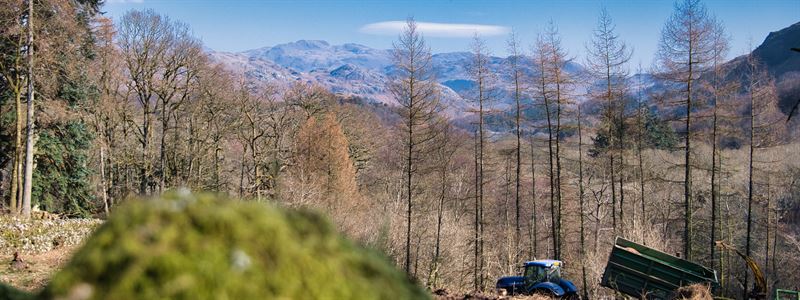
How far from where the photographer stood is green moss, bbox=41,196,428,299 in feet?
3.61

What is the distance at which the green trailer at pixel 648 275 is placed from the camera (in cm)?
1223

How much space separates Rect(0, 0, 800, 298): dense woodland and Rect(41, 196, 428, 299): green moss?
17.6 metres

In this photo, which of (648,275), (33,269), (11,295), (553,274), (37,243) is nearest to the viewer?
(11,295)

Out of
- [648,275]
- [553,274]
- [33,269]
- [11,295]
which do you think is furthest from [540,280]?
[11,295]

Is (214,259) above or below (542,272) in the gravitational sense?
above

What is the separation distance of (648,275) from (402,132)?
52.9ft

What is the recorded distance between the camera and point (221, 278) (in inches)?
43.9

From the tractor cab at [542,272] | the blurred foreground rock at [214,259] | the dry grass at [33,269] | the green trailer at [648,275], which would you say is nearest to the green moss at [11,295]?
the blurred foreground rock at [214,259]

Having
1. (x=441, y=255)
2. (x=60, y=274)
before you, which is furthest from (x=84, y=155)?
(x=60, y=274)

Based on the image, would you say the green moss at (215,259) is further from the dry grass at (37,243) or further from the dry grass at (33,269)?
the dry grass at (37,243)

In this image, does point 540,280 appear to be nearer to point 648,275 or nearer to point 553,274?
point 553,274

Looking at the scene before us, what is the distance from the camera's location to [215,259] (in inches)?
44.8

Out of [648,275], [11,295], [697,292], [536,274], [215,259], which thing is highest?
[215,259]

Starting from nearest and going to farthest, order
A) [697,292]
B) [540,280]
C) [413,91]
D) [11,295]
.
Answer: [11,295] → [697,292] → [540,280] → [413,91]
